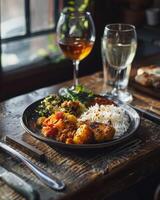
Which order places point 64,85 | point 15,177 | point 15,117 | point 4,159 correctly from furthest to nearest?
point 64,85 → point 15,117 → point 4,159 → point 15,177

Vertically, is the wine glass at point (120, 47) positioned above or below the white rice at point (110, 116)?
above

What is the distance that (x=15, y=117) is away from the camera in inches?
53.8

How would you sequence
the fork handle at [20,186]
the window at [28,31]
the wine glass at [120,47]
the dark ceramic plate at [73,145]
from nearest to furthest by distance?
the fork handle at [20,186]
the dark ceramic plate at [73,145]
the wine glass at [120,47]
the window at [28,31]

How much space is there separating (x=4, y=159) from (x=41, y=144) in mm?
126

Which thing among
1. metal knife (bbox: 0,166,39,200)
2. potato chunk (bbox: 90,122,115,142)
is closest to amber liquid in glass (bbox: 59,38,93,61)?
potato chunk (bbox: 90,122,115,142)

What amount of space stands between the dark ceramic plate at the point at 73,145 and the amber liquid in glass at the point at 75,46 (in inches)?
9.4

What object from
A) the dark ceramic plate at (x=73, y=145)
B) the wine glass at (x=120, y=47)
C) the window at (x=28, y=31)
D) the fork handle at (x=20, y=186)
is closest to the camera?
the fork handle at (x=20, y=186)

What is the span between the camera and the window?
102 inches

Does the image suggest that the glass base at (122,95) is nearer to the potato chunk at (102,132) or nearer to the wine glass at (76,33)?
the wine glass at (76,33)

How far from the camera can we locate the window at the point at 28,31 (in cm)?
260

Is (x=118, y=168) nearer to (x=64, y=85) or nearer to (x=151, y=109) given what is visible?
(x=151, y=109)

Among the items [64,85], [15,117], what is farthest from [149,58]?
[15,117]

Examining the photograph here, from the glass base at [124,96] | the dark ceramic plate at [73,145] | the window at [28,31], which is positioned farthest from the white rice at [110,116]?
the window at [28,31]

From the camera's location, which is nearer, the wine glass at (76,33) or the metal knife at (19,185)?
the metal knife at (19,185)
